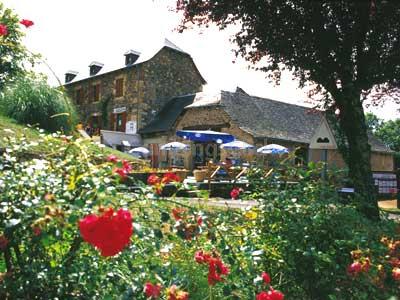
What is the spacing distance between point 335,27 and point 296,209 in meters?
5.62

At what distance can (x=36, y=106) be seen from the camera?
30.2 ft

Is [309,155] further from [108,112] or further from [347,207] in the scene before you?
[347,207]

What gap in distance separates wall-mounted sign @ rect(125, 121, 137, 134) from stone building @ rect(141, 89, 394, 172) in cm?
83

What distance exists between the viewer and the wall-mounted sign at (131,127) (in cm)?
2952

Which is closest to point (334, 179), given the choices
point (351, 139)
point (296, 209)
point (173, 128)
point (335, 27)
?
point (296, 209)

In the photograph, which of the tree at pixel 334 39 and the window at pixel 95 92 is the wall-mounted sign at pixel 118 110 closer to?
the window at pixel 95 92

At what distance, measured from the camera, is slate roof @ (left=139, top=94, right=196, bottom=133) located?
27716 mm

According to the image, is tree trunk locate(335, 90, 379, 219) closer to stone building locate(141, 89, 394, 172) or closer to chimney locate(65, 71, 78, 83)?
stone building locate(141, 89, 394, 172)

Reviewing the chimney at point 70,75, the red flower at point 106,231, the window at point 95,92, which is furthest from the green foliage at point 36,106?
the chimney at point 70,75

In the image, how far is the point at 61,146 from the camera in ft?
7.47

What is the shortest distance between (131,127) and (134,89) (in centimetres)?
260

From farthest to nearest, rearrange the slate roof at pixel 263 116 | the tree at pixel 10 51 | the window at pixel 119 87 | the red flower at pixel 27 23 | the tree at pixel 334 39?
the window at pixel 119 87
the slate roof at pixel 263 116
the tree at pixel 334 39
the tree at pixel 10 51
the red flower at pixel 27 23

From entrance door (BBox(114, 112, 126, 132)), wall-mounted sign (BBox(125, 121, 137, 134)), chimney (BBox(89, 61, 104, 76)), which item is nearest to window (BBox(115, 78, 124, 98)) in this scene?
entrance door (BBox(114, 112, 126, 132))

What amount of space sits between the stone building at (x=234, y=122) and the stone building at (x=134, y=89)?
38.5 inches
